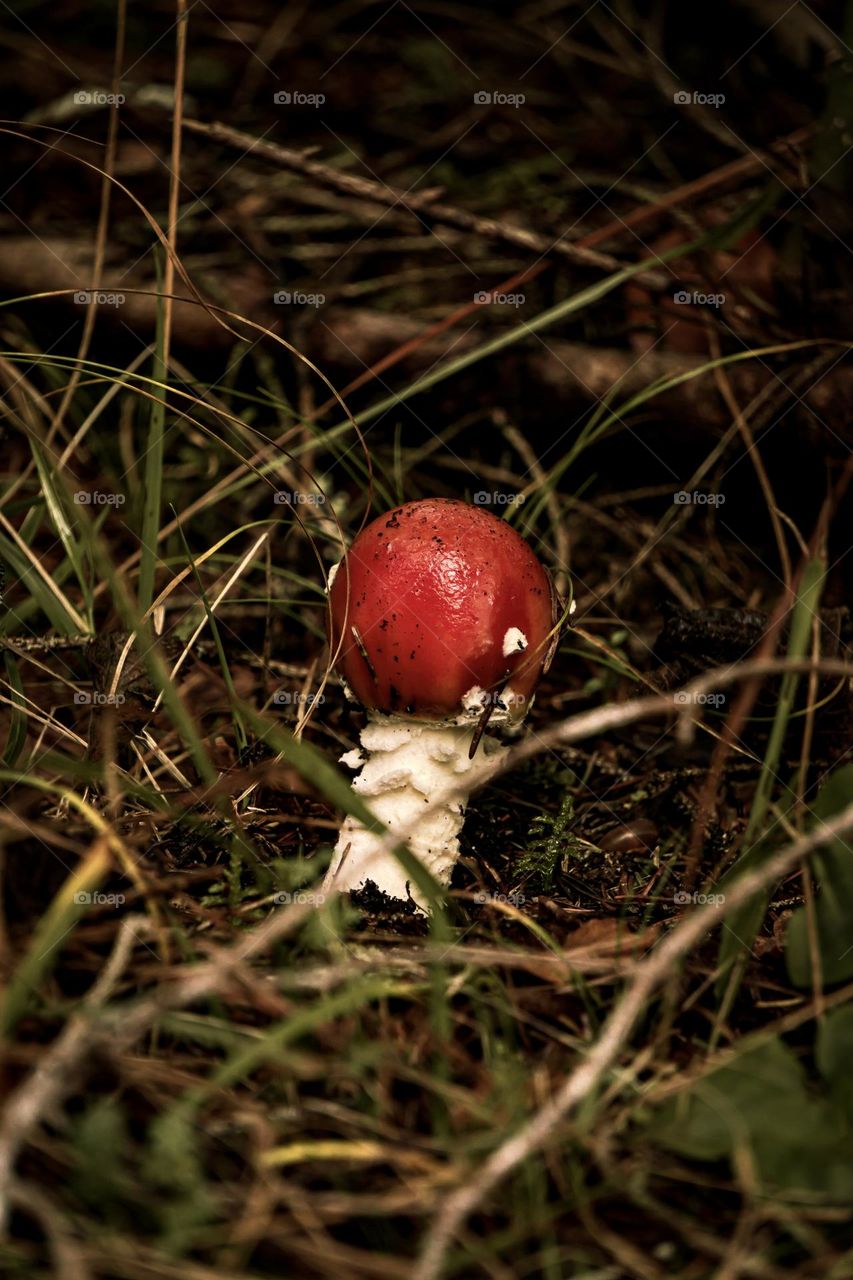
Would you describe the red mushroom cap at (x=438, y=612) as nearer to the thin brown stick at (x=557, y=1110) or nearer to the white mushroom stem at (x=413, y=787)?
the white mushroom stem at (x=413, y=787)

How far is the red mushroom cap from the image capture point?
223cm

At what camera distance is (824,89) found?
3416 mm

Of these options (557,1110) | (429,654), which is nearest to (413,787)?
(429,654)

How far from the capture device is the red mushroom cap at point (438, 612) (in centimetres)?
223

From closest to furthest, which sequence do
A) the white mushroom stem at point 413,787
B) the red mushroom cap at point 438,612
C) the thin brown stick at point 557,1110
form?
the thin brown stick at point 557,1110 < the red mushroom cap at point 438,612 < the white mushroom stem at point 413,787

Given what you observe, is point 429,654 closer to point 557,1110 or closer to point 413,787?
point 413,787

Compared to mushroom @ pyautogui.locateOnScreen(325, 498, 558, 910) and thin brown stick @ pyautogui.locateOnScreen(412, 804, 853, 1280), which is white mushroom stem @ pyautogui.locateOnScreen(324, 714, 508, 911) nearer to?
mushroom @ pyautogui.locateOnScreen(325, 498, 558, 910)

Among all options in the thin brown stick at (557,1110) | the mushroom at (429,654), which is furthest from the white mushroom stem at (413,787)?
the thin brown stick at (557,1110)

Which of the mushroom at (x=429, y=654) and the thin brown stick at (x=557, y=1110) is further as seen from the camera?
the mushroom at (x=429, y=654)

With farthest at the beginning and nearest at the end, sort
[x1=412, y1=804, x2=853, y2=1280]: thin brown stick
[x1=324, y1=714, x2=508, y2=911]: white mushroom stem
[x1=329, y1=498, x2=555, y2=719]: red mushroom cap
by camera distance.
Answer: [x1=324, y1=714, x2=508, y2=911]: white mushroom stem, [x1=329, y1=498, x2=555, y2=719]: red mushroom cap, [x1=412, y1=804, x2=853, y2=1280]: thin brown stick

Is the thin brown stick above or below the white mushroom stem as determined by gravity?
above

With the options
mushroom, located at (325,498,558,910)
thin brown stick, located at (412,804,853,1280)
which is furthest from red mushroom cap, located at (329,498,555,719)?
thin brown stick, located at (412,804,853,1280)

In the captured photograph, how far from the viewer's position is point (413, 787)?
2.43 m

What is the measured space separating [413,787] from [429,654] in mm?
378
